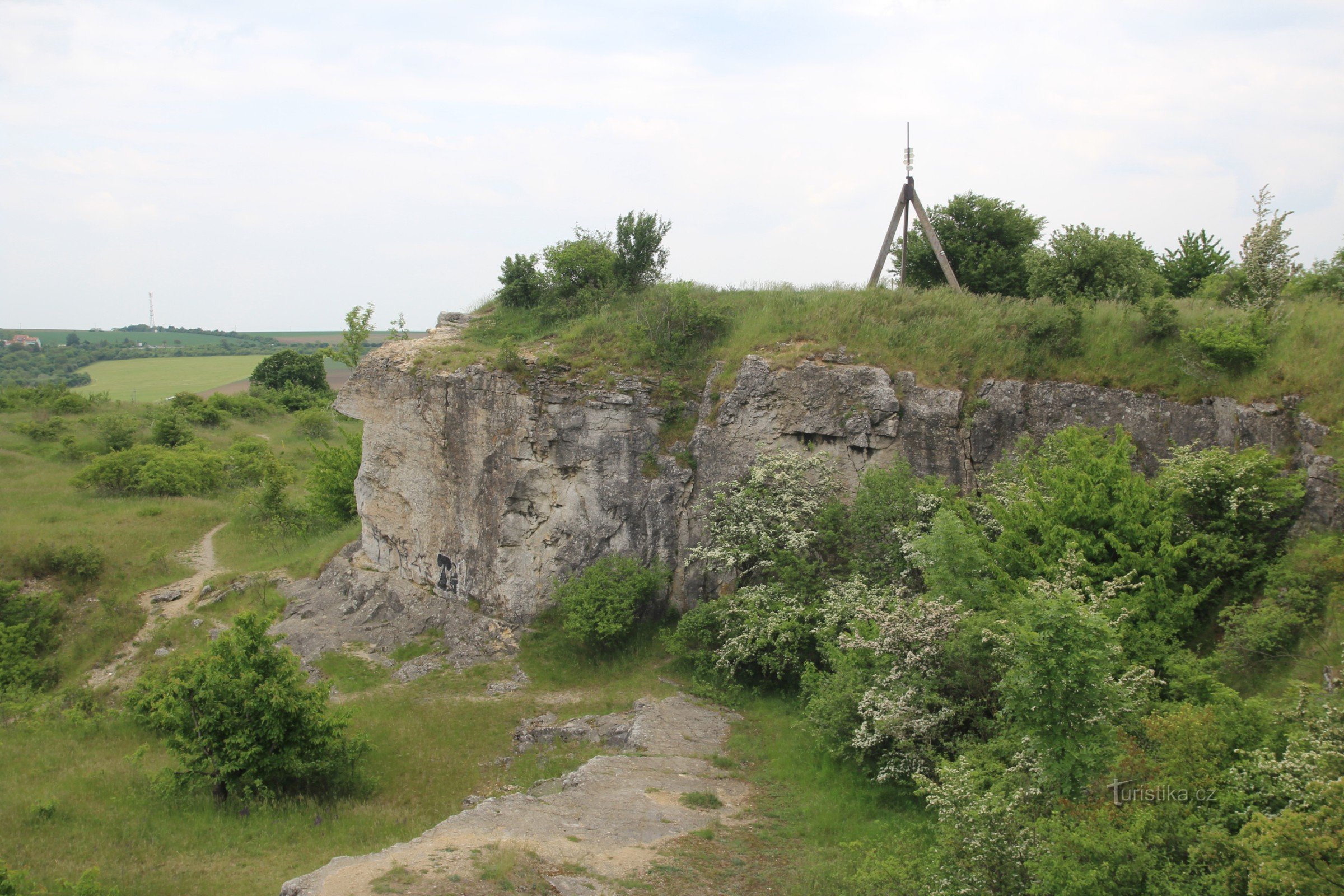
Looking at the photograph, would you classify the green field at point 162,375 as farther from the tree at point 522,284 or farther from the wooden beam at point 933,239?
the wooden beam at point 933,239

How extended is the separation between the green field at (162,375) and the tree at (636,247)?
48820 mm

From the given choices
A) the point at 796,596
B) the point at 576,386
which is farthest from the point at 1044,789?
the point at 576,386

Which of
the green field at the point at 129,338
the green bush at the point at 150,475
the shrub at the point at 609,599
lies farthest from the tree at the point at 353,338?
the green field at the point at 129,338

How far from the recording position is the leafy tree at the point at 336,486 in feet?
95.9

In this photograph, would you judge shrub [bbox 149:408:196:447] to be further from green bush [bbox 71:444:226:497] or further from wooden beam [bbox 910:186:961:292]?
wooden beam [bbox 910:186:961:292]

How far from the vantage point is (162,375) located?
261 ft

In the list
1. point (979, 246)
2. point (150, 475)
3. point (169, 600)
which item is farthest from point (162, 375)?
point (979, 246)

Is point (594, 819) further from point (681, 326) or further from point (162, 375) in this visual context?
point (162, 375)

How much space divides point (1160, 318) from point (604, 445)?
1245cm

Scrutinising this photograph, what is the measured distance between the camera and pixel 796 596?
15586 mm

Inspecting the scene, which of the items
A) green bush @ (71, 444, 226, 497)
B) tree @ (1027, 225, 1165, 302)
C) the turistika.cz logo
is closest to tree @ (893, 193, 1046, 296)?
tree @ (1027, 225, 1165, 302)

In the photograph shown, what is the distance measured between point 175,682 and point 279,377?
53.1 metres

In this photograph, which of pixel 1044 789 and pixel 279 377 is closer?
pixel 1044 789

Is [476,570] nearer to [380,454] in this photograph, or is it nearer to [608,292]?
[380,454]
